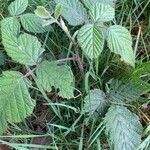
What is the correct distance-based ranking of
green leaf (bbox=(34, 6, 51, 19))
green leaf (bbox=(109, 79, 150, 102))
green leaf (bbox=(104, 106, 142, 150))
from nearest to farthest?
green leaf (bbox=(34, 6, 51, 19)), green leaf (bbox=(104, 106, 142, 150)), green leaf (bbox=(109, 79, 150, 102))

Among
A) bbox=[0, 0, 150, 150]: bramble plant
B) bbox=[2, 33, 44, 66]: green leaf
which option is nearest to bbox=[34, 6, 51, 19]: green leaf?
bbox=[0, 0, 150, 150]: bramble plant

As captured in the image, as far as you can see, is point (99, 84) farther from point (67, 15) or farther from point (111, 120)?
point (67, 15)

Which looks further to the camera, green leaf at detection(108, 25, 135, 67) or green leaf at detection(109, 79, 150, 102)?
→ green leaf at detection(109, 79, 150, 102)

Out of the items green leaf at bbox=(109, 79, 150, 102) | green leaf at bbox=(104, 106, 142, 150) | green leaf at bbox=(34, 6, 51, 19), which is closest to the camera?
green leaf at bbox=(34, 6, 51, 19)

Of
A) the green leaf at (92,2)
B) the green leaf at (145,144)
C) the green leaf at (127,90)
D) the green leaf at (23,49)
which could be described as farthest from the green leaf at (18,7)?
the green leaf at (145,144)

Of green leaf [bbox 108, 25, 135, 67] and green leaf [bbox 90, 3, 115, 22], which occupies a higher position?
green leaf [bbox 90, 3, 115, 22]

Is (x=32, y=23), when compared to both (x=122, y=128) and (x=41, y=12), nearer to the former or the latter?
(x=41, y=12)

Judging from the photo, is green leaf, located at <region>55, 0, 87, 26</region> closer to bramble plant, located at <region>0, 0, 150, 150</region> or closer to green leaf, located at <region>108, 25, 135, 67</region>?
bramble plant, located at <region>0, 0, 150, 150</region>

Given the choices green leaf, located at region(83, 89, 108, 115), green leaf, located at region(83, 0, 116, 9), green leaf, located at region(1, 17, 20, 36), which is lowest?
green leaf, located at region(83, 89, 108, 115)
